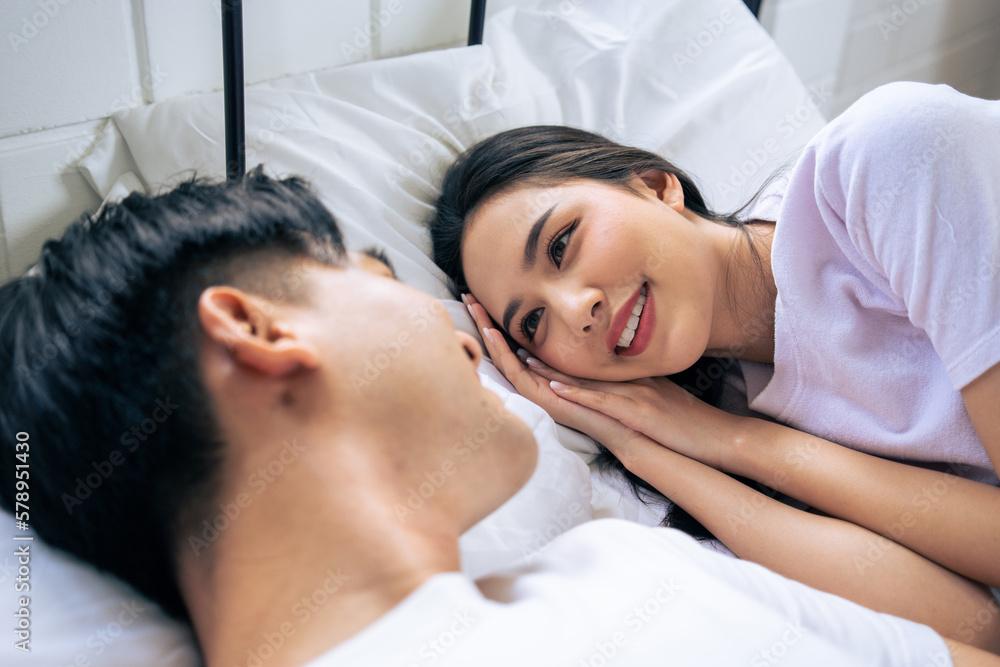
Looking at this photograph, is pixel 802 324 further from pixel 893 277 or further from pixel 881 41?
pixel 881 41

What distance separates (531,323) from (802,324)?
1.24 feet

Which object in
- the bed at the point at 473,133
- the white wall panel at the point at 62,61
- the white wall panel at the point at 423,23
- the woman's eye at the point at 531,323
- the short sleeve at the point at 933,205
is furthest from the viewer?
the white wall panel at the point at 423,23

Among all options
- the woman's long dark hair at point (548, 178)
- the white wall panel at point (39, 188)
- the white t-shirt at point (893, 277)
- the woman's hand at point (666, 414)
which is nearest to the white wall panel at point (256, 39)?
the white wall panel at point (39, 188)

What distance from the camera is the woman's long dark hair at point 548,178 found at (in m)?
1.18

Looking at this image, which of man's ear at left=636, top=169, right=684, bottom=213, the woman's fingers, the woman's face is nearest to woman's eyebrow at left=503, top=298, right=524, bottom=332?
the woman's face

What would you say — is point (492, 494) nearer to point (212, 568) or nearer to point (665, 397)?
point (212, 568)

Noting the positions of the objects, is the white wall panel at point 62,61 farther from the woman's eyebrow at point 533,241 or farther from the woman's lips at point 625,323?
the woman's lips at point 625,323

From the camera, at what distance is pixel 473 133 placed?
55.4 inches

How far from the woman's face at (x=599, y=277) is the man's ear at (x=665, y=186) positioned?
1.8 inches

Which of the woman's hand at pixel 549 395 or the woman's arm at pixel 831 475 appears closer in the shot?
the woman's arm at pixel 831 475

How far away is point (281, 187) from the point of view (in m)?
0.79

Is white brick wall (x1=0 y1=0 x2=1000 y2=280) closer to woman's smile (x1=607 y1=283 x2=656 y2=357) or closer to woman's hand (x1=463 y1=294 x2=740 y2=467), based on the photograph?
woman's hand (x1=463 y1=294 x2=740 y2=467)

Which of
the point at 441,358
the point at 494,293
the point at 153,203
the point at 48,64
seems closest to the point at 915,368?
the point at 494,293

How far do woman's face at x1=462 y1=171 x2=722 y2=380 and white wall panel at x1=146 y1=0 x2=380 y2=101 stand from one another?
1.61ft
